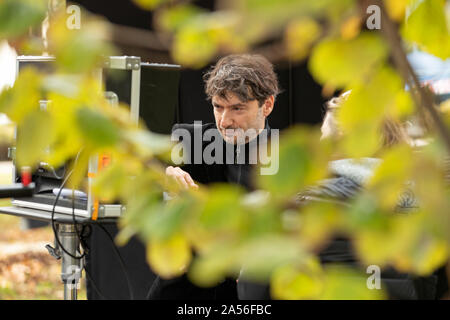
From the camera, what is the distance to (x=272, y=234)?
0.50m

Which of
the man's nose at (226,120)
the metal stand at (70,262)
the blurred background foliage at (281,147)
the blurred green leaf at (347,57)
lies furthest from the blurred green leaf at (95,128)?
the metal stand at (70,262)

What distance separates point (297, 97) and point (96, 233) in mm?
1552

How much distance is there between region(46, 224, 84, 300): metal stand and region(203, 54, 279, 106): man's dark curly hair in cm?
83

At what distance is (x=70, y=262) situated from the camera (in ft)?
9.53

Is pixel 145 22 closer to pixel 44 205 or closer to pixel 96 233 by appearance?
pixel 96 233

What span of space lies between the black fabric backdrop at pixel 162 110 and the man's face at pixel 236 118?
38cm

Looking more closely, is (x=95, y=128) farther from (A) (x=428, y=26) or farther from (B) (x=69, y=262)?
(B) (x=69, y=262)

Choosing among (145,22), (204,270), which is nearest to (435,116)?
(204,270)

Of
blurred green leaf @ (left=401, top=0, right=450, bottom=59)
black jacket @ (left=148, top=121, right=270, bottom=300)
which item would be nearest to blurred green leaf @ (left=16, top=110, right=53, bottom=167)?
blurred green leaf @ (left=401, top=0, right=450, bottom=59)

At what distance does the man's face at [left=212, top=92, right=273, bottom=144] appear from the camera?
267 centimetres

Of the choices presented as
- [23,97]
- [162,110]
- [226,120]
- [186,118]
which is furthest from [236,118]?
[23,97]

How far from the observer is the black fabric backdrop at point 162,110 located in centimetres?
346

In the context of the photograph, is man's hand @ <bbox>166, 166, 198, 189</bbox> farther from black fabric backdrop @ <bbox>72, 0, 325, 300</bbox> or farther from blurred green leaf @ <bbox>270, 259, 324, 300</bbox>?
blurred green leaf @ <bbox>270, 259, 324, 300</bbox>
